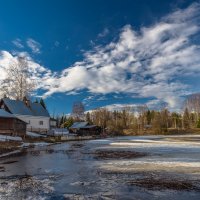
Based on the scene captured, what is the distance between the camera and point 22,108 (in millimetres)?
62438

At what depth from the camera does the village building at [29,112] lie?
2386 inches

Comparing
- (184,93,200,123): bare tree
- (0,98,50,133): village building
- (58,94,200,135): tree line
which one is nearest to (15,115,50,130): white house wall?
(0,98,50,133): village building

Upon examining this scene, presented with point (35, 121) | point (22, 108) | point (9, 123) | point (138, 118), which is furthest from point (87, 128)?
point (138, 118)

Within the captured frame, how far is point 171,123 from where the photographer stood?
5561 inches

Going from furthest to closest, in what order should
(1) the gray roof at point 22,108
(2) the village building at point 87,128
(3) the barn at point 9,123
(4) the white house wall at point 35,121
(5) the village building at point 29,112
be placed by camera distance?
(2) the village building at point 87,128
(4) the white house wall at point 35,121
(5) the village building at point 29,112
(1) the gray roof at point 22,108
(3) the barn at point 9,123

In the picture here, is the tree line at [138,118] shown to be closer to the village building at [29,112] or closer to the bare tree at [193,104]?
the bare tree at [193,104]

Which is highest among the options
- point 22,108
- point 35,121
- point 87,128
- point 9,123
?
point 22,108

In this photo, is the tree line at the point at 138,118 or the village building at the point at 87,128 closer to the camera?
the village building at the point at 87,128

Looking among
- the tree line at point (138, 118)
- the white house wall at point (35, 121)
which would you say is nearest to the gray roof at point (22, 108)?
the white house wall at point (35, 121)

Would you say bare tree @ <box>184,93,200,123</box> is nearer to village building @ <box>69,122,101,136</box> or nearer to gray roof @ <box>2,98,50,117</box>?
village building @ <box>69,122,101,136</box>

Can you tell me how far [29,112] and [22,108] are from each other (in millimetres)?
2067

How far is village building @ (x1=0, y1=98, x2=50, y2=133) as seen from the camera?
60.6 meters

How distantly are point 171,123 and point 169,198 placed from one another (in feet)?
447

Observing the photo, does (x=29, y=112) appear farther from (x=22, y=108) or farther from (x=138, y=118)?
(x=138, y=118)
